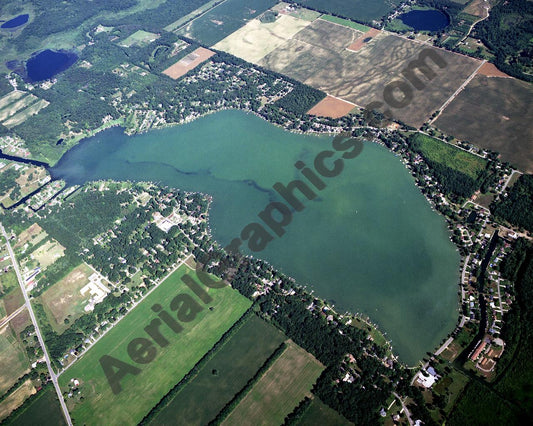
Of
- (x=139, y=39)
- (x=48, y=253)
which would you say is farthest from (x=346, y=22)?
(x=48, y=253)

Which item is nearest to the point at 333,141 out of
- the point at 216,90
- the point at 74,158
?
the point at 216,90

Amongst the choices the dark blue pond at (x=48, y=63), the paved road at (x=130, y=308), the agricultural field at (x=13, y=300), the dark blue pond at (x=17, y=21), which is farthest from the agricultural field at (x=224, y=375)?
the dark blue pond at (x=17, y=21)

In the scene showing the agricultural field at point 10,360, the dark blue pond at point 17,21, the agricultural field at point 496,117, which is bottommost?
the agricultural field at point 10,360

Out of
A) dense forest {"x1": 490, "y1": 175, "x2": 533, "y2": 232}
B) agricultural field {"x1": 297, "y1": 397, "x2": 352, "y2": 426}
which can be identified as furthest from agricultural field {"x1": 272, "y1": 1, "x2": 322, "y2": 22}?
agricultural field {"x1": 297, "y1": 397, "x2": 352, "y2": 426}

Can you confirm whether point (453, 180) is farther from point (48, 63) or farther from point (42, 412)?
point (48, 63)

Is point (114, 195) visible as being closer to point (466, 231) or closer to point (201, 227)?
point (201, 227)

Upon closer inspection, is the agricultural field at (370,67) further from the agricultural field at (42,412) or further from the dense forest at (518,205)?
the agricultural field at (42,412)
